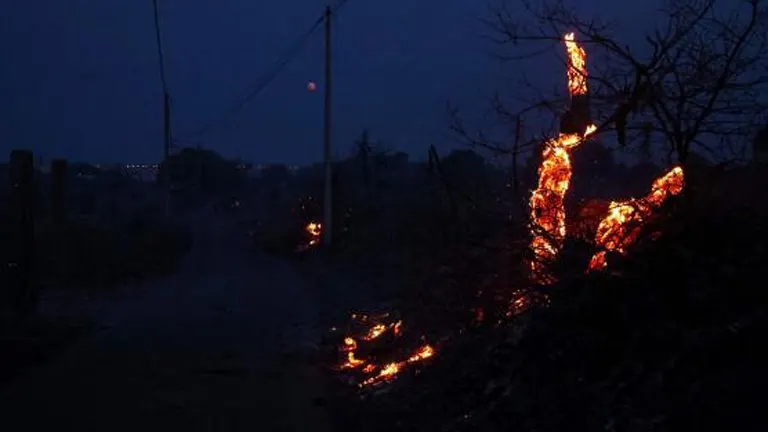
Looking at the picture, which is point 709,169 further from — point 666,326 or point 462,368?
point 462,368

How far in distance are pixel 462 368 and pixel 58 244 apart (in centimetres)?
2054

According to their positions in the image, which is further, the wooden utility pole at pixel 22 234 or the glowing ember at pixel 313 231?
the glowing ember at pixel 313 231

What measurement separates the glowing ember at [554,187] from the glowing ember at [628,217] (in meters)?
0.46

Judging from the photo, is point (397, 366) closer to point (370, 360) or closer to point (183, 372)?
point (370, 360)

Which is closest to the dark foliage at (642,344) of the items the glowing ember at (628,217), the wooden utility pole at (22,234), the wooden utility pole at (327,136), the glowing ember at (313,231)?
the glowing ember at (628,217)

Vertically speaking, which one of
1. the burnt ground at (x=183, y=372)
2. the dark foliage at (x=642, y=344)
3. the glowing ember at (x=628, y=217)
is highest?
the glowing ember at (x=628, y=217)

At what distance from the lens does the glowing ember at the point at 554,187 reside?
9914mm

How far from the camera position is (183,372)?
13.1 m

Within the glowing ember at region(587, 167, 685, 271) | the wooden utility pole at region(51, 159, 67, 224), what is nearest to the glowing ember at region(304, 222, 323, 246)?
the wooden utility pole at region(51, 159, 67, 224)

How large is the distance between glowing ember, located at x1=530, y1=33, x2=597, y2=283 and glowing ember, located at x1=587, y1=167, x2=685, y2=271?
0.46 meters

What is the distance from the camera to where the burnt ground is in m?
10.1

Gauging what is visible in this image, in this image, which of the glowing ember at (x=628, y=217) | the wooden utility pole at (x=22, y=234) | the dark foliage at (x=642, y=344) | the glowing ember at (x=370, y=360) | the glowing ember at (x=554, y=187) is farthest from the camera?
the wooden utility pole at (x=22, y=234)

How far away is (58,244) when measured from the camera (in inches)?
1126

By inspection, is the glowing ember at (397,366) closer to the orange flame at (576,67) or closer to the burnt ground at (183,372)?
the burnt ground at (183,372)
